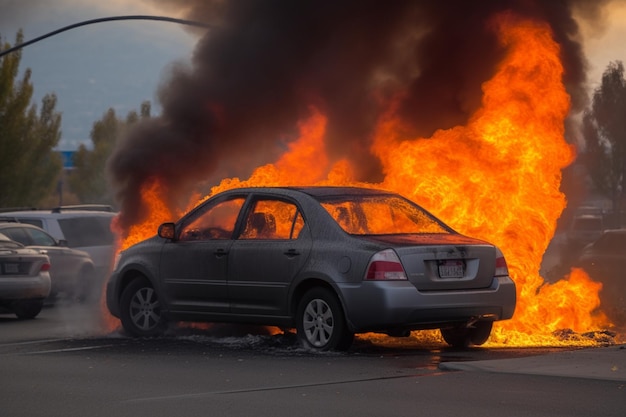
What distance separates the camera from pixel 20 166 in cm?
5203

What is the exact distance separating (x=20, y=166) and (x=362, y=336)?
132 feet

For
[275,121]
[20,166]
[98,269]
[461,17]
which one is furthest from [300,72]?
[20,166]

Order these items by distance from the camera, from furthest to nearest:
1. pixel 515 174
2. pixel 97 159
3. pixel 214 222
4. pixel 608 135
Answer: pixel 97 159
pixel 608 135
pixel 515 174
pixel 214 222

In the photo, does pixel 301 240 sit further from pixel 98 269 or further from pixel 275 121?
pixel 98 269

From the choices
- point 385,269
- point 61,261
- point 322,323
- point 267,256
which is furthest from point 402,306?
point 61,261

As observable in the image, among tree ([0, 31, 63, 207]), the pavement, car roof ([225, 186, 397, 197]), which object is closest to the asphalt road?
the pavement

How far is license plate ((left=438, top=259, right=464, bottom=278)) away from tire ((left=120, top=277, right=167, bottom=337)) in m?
3.30

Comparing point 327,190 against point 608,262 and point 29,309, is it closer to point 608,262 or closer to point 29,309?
point 29,309

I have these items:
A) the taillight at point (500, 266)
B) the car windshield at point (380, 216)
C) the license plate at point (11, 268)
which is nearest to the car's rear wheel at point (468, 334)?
the taillight at point (500, 266)

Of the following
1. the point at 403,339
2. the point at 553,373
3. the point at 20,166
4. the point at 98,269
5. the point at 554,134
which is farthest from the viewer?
the point at 20,166

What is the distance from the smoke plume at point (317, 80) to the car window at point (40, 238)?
418cm

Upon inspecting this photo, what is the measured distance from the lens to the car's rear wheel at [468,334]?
1280 centimetres

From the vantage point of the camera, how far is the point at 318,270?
12.2 meters

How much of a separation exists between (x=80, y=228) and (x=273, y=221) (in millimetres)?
12216
